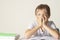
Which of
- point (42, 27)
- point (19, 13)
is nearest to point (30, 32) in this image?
point (42, 27)

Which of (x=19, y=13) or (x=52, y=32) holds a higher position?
(x=19, y=13)

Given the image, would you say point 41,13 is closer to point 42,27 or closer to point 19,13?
Answer: point 42,27

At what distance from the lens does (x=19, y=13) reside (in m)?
1.34

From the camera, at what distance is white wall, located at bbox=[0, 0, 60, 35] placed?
131 centimetres

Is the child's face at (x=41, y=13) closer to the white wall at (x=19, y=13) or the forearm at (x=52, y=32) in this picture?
the forearm at (x=52, y=32)

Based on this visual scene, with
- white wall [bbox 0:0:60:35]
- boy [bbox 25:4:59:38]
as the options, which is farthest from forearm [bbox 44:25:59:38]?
white wall [bbox 0:0:60:35]

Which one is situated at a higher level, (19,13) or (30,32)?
(19,13)

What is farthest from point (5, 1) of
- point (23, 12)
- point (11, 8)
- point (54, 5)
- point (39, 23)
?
point (39, 23)

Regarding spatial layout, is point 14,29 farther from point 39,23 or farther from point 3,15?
point 39,23

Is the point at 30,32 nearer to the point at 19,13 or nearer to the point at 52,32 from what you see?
the point at 52,32

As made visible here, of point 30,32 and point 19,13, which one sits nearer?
point 30,32

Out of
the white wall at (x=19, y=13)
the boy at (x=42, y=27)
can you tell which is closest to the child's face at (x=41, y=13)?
the boy at (x=42, y=27)

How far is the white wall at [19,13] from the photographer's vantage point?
1313mm

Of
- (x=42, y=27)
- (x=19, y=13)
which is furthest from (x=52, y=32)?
(x=19, y=13)
